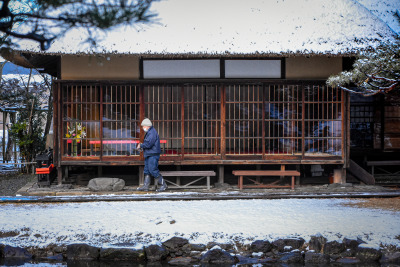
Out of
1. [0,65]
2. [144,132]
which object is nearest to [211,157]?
[144,132]

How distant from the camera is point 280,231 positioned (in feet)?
22.3

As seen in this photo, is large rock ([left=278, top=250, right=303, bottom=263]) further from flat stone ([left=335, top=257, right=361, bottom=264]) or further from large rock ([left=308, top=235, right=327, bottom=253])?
flat stone ([left=335, top=257, right=361, bottom=264])

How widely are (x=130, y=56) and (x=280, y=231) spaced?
549 cm

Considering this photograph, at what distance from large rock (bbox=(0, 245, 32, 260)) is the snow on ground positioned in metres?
0.14

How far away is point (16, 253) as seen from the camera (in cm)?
648

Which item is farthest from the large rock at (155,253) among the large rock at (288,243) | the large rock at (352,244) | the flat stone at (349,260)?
the large rock at (352,244)

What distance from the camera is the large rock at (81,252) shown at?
6.43m

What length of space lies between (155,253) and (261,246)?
1.59 metres

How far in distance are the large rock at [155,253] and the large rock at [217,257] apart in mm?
609

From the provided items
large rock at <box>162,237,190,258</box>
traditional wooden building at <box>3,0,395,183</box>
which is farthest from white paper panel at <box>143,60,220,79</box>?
large rock at <box>162,237,190,258</box>

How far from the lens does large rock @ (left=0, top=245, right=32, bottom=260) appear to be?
6465 mm

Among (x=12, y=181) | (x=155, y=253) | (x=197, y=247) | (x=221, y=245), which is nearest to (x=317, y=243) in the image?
(x=221, y=245)

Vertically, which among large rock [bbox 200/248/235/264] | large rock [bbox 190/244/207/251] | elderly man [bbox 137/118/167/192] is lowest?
large rock [bbox 200/248/235/264]

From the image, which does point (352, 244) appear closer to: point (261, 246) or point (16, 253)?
point (261, 246)
